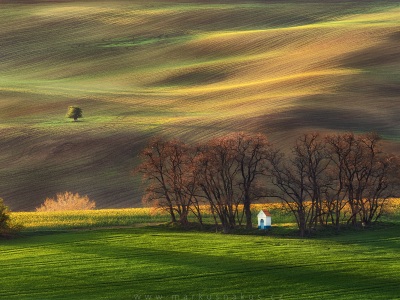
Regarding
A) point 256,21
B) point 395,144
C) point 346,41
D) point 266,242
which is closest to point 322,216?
point 266,242

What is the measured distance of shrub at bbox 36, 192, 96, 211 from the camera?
7088 cm

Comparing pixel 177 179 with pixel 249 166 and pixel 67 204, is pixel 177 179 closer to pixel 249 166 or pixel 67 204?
pixel 249 166

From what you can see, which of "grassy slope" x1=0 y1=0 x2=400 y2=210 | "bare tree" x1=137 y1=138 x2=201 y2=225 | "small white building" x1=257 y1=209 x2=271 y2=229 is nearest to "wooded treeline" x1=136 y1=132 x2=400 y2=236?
"bare tree" x1=137 y1=138 x2=201 y2=225

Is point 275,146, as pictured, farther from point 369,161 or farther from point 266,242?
point 266,242

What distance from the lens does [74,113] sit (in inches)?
3799

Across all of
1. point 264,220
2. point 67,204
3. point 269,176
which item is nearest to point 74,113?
point 67,204

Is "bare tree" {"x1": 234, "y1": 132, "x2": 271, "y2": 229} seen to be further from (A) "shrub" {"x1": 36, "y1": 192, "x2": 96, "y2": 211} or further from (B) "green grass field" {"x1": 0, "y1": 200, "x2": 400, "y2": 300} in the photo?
(A) "shrub" {"x1": 36, "y1": 192, "x2": 96, "y2": 211}

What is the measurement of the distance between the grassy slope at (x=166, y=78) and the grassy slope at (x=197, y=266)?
2399cm

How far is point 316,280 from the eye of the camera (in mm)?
40000

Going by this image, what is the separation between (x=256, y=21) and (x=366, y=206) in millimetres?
84932

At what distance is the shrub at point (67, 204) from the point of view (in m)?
70.9

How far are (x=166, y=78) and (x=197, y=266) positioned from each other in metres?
75.4

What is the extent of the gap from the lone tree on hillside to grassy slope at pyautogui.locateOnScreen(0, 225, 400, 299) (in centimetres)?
4380

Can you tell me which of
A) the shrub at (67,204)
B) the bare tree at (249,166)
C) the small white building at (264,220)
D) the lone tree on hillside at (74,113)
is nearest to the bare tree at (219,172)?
the bare tree at (249,166)
